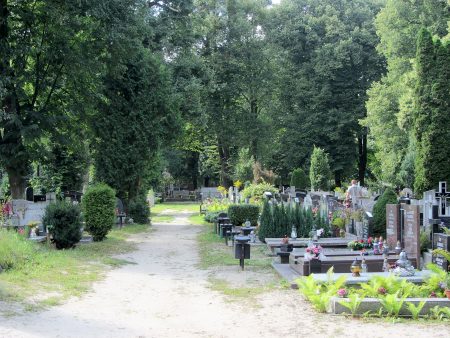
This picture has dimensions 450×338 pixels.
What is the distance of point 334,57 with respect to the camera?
145ft

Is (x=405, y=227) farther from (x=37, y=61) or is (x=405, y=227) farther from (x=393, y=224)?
(x=37, y=61)

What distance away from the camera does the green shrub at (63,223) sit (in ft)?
53.0

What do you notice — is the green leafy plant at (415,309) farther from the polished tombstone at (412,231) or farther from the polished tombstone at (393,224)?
the polished tombstone at (393,224)

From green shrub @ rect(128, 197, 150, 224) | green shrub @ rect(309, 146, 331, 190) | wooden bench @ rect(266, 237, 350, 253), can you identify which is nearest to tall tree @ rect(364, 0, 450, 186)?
green shrub @ rect(309, 146, 331, 190)

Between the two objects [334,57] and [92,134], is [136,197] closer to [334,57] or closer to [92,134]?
[92,134]

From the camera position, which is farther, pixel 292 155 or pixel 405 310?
pixel 292 155

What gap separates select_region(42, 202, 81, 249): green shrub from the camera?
53.0 ft

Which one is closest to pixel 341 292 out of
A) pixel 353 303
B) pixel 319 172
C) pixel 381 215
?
pixel 353 303

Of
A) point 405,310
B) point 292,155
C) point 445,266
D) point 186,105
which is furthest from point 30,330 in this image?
point 292,155

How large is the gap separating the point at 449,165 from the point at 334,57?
21964mm

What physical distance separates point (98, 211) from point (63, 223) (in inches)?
127

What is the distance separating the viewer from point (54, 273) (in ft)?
38.7

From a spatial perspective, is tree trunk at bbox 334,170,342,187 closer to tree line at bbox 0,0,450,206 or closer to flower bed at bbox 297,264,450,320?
tree line at bbox 0,0,450,206

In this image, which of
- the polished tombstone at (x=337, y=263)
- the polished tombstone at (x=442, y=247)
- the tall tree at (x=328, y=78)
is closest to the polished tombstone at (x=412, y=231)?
the polished tombstone at (x=337, y=263)
